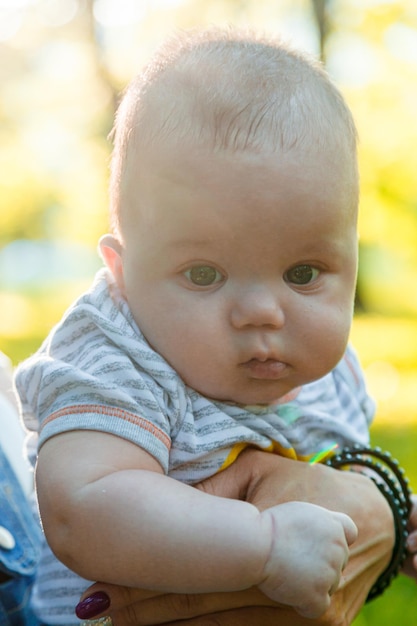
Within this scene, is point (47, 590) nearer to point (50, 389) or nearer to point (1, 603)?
point (1, 603)

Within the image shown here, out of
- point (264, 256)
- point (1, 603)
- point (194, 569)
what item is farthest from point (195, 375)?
point (1, 603)

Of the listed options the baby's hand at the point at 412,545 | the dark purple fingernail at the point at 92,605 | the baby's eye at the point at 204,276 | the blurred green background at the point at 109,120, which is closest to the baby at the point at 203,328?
the baby's eye at the point at 204,276

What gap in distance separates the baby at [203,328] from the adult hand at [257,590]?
7 cm

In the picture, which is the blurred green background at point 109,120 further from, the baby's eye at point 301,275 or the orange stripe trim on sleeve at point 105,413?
the orange stripe trim on sleeve at point 105,413

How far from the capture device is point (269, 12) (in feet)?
55.6

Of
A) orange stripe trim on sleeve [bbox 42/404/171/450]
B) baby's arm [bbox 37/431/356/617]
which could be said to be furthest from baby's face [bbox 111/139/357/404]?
baby's arm [bbox 37/431/356/617]

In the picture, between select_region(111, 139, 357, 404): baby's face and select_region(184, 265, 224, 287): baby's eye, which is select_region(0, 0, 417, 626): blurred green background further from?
select_region(184, 265, 224, 287): baby's eye

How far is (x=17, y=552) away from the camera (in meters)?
2.08

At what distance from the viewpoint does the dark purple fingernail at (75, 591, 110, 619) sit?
1.70 metres

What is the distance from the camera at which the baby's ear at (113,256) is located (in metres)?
1.91

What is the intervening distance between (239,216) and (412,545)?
1.09 meters

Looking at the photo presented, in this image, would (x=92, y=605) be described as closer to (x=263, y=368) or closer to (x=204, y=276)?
(x=263, y=368)

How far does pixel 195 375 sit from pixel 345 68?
576 inches

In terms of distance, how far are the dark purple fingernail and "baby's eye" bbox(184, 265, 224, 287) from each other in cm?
66
